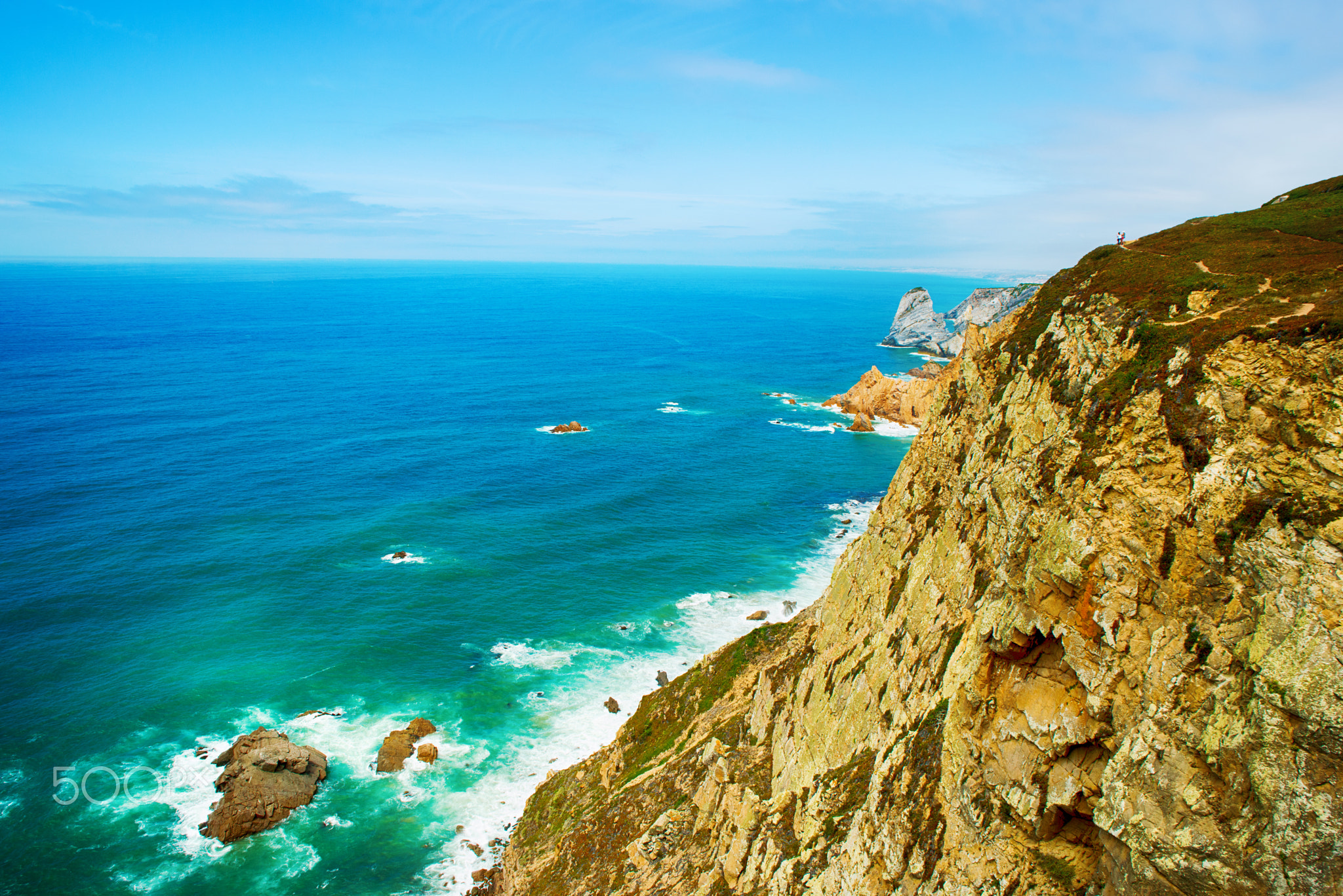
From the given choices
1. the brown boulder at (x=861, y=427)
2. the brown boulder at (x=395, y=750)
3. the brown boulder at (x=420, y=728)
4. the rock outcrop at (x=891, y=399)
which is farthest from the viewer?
the rock outcrop at (x=891, y=399)

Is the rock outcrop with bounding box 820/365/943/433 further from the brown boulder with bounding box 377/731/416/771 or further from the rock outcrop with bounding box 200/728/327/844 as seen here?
the rock outcrop with bounding box 200/728/327/844

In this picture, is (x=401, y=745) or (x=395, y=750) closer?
(x=395, y=750)

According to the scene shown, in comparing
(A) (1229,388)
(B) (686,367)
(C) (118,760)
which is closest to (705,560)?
(C) (118,760)

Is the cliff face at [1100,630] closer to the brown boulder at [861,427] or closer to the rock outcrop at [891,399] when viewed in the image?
the brown boulder at [861,427]

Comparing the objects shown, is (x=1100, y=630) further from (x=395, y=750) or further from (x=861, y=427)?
(x=861, y=427)

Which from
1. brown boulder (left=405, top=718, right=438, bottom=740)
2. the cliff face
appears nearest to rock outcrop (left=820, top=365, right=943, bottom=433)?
brown boulder (left=405, top=718, right=438, bottom=740)

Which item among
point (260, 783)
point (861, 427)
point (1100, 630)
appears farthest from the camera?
point (861, 427)

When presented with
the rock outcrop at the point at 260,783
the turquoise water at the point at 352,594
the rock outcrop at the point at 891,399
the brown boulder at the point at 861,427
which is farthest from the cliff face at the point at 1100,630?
the rock outcrop at the point at 891,399

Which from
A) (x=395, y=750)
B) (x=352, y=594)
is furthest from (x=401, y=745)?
(x=352, y=594)
